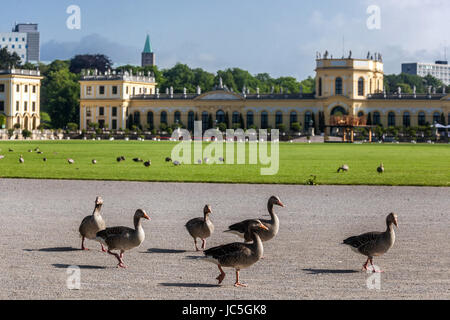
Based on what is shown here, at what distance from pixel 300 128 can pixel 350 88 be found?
9.48 metres

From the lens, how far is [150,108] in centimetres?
11556

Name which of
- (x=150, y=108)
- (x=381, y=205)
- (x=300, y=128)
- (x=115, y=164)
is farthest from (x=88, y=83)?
(x=381, y=205)

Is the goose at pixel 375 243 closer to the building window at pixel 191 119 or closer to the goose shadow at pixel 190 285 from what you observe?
the goose shadow at pixel 190 285

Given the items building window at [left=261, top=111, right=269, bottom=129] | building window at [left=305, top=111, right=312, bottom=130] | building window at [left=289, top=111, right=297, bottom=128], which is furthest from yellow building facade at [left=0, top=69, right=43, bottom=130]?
building window at [left=305, top=111, right=312, bottom=130]

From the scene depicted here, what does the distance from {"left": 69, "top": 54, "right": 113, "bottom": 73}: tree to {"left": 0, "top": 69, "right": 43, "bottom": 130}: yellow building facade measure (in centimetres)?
1703

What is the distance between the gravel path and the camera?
886 centimetres

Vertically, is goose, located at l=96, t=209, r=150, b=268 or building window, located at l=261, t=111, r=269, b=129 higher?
building window, located at l=261, t=111, r=269, b=129

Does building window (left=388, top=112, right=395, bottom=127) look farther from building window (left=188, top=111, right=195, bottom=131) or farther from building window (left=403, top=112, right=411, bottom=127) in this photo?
building window (left=188, top=111, right=195, bottom=131)

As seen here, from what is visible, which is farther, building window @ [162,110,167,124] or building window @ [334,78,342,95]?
building window @ [162,110,167,124]

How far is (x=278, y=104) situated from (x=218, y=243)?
97081 millimetres

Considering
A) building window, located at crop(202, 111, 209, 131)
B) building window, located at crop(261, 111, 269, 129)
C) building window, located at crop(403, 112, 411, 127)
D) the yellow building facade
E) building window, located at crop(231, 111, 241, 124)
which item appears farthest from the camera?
the yellow building facade

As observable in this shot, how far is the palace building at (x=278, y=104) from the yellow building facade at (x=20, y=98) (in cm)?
738

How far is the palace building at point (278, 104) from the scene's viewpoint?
103875 millimetres
